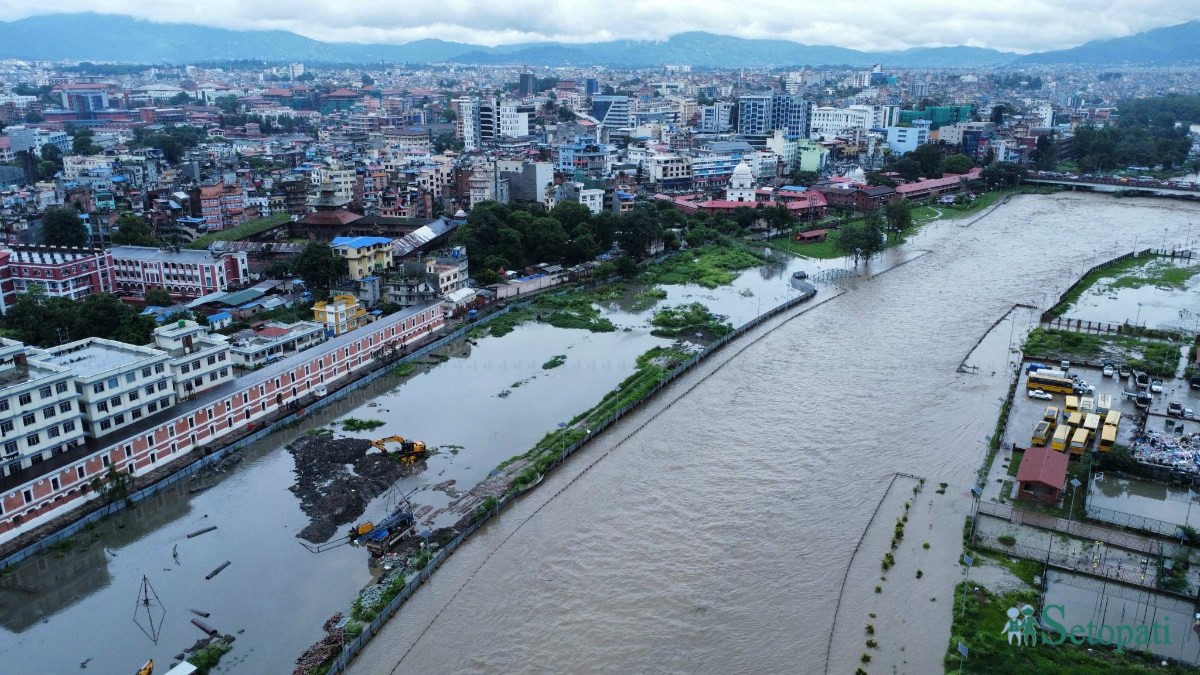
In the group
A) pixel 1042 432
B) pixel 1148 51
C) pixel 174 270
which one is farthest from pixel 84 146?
pixel 1148 51

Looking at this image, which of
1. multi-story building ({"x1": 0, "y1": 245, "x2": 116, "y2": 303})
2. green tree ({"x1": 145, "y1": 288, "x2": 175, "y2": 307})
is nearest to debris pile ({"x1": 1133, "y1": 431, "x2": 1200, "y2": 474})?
green tree ({"x1": 145, "y1": 288, "x2": 175, "y2": 307})

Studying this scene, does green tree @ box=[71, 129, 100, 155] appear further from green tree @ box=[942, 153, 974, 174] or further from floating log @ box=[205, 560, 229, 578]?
green tree @ box=[942, 153, 974, 174]

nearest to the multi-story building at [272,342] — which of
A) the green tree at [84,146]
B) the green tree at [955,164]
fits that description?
the green tree at [84,146]

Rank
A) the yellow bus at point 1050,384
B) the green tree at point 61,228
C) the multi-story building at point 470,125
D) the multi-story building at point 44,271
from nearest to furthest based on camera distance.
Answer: the yellow bus at point 1050,384 < the multi-story building at point 44,271 < the green tree at point 61,228 < the multi-story building at point 470,125

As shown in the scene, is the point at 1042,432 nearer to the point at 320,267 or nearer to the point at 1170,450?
the point at 1170,450

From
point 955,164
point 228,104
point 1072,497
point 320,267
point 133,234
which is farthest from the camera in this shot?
point 228,104

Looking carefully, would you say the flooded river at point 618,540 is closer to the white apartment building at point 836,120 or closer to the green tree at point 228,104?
the white apartment building at point 836,120
